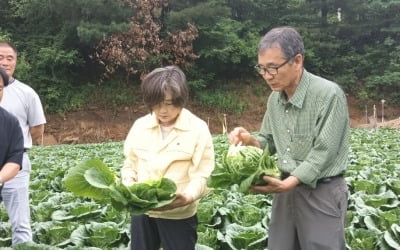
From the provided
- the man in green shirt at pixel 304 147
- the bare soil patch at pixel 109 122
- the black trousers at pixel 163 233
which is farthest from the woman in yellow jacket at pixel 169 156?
the bare soil patch at pixel 109 122

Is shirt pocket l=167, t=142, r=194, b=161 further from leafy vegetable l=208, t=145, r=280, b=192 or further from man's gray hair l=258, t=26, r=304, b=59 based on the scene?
man's gray hair l=258, t=26, r=304, b=59

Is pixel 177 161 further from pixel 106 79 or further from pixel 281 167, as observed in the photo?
pixel 106 79

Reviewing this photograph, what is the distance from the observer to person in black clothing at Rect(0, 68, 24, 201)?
11.8ft

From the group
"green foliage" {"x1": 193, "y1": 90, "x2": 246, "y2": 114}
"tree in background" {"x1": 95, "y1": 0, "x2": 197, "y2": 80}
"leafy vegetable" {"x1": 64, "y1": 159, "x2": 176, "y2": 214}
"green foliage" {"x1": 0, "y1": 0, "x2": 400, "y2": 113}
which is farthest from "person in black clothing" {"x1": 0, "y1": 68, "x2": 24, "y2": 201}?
"green foliage" {"x1": 193, "y1": 90, "x2": 246, "y2": 114}

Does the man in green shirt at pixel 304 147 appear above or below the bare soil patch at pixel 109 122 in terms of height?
above

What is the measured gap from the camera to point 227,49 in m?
29.3

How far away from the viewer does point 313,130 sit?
2857 millimetres

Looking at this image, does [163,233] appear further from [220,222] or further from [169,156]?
[220,222]

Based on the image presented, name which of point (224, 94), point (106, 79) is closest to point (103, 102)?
point (106, 79)

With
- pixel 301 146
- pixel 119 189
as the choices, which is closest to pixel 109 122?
pixel 119 189

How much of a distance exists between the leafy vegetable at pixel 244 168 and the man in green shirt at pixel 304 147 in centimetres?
6

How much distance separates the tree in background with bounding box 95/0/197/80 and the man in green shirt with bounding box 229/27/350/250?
24084 millimetres

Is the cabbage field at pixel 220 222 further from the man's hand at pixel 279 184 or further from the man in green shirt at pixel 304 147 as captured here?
the man's hand at pixel 279 184

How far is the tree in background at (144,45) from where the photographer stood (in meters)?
27.0
